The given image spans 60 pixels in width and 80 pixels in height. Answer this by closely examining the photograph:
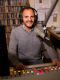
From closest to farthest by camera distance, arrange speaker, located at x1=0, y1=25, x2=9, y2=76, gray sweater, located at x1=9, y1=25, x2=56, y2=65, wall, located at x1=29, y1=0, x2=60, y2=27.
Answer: speaker, located at x1=0, y1=25, x2=9, y2=76 < gray sweater, located at x1=9, y1=25, x2=56, y2=65 < wall, located at x1=29, y1=0, x2=60, y2=27

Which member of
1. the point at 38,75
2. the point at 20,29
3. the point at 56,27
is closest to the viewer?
the point at 38,75

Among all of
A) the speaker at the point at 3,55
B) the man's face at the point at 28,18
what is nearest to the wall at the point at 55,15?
the man's face at the point at 28,18

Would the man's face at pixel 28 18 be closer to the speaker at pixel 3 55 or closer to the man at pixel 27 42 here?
the man at pixel 27 42

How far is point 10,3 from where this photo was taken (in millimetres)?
1725

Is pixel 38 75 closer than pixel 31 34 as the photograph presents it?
Yes

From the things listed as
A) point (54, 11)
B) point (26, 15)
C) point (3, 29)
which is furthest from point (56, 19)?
point (3, 29)

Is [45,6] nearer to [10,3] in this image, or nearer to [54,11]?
[54,11]

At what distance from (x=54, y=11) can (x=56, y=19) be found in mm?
75

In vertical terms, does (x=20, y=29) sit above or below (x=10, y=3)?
below

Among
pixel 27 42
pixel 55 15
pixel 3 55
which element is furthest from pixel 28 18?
pixel 3 55

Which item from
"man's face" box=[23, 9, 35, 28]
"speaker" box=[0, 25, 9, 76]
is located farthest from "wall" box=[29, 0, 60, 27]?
"speaker" box=[0, 25, 9, 76]

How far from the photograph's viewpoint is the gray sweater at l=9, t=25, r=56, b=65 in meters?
1.33

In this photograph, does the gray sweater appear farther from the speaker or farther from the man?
the speaker

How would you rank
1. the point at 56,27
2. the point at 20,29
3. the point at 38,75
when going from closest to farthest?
the point at 38,75
the point at 20,29
the point at 56,27
